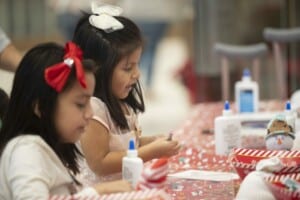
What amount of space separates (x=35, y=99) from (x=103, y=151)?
0.57m

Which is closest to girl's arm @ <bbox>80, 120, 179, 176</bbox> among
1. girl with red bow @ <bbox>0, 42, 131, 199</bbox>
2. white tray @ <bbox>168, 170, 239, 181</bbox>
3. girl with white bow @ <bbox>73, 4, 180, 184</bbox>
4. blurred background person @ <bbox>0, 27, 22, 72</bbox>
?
girl with white bow @ <bbox>73, 4, 180, 184</bbox>

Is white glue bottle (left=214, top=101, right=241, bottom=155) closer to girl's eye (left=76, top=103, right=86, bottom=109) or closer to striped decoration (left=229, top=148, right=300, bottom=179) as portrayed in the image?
striped decoration (left=229, top=148, right=300, bottom=179)

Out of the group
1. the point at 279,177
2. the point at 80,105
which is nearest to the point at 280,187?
the point at 279,177

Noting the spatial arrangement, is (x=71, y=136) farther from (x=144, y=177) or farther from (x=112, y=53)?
(x=112, y=53)

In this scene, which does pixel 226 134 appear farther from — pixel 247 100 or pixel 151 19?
pixel 151 19

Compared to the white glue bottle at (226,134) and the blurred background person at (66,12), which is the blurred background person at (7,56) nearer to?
the white glue bottle at (226,134)

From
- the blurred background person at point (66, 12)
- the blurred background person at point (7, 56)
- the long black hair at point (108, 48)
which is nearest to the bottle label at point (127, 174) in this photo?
the long black hair at point (108, 48)

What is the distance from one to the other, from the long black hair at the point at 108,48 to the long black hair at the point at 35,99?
0.48 m

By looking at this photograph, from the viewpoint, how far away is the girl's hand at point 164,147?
2467 millimetres

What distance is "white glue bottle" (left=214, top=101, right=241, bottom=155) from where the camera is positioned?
2943mm

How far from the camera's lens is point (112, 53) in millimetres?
2465

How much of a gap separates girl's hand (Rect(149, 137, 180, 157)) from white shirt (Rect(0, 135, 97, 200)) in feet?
1.68

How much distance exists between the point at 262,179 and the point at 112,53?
68 cm

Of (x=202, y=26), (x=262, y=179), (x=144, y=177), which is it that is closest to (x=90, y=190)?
(x=144, y=177)
